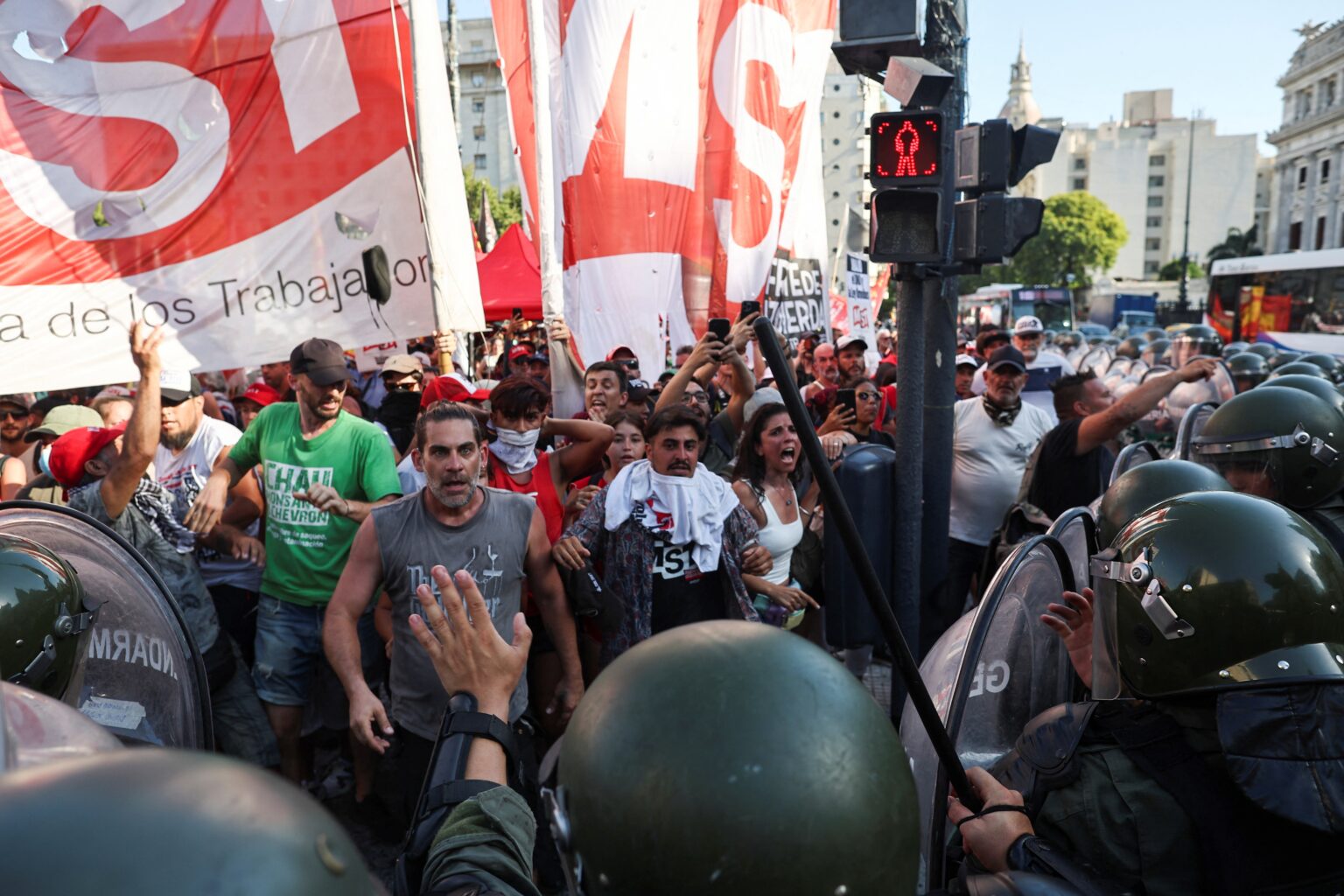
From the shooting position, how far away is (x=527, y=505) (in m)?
3.82

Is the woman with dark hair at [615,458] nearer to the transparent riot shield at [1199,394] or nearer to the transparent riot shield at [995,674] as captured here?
the transparent riot shield at [995,674]

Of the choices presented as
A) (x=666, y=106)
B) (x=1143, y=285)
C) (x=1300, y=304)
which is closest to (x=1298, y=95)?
(x=1143, y=285)

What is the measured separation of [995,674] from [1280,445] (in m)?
1.88

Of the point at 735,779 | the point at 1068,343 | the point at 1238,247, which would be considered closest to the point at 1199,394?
the point at 735,779

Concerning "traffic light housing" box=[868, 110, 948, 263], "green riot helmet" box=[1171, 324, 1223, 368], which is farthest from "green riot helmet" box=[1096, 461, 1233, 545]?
"green riot helmet" box=[1171, 324, 1223, 368]

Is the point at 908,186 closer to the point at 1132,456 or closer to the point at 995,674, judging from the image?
the point at 1132,456

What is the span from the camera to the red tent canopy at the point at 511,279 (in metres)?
14.4

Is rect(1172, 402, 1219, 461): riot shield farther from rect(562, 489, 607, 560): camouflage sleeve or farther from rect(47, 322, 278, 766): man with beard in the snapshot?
rect(47, 322, 278, 766): man with beard

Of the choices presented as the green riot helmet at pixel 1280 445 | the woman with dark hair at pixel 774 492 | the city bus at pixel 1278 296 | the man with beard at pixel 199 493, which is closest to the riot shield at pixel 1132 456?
the green riot helmet at pixel 1280 445

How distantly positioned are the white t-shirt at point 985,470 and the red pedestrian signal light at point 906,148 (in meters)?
1.66

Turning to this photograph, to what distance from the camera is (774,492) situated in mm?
4785

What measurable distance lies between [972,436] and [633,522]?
9.44 ft

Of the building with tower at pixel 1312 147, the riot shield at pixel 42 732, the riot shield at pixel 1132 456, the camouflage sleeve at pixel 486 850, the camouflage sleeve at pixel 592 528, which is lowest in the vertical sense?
the camouflage sleeve at pixel 592 528

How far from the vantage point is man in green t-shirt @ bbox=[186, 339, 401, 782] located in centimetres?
422
